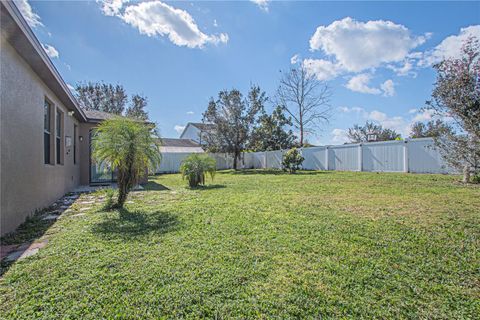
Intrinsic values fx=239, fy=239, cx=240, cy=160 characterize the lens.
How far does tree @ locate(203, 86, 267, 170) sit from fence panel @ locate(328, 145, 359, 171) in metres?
9.18

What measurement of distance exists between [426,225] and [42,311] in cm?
545

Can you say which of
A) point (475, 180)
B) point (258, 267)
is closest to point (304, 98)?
point (475, 180)

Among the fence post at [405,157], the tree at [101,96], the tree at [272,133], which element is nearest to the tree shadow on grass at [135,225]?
the fence post at [405,157]

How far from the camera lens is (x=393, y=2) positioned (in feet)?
30.1

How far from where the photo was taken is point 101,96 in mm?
27188

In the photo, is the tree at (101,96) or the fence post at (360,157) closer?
the fence post at (360,157)

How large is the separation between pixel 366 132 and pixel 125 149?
124ft

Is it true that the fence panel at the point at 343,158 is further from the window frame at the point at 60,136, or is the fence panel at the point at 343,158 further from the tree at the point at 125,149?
the window frame at the point at 60,136

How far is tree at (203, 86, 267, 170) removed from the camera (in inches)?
914

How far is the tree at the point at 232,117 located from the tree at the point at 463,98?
1883cm

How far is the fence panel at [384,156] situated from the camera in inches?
483

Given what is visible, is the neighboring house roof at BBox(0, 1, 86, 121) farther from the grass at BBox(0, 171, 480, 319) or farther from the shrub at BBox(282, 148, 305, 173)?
the shrub at BBox(282, 148, 305, 173)

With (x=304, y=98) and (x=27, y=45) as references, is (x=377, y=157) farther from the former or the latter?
(x=27, y=45)

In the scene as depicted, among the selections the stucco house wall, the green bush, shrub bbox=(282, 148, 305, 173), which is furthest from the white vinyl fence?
the stucco house wall
